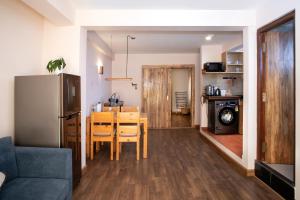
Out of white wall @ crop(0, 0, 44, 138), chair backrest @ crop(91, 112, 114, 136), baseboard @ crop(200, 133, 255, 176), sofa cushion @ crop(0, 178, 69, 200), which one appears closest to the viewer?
sofa cushion @ crop(0, 178, 69, 200)

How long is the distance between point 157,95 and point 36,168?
5220 mm

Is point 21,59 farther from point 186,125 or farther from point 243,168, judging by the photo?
point 186,125

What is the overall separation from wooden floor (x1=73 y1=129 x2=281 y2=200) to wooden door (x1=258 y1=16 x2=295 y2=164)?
565 mm

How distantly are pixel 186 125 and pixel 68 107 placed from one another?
545 cm

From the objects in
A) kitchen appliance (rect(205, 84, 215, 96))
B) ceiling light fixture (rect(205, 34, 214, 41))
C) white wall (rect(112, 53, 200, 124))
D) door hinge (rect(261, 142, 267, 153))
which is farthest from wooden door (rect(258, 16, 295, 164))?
white wall (rect(112, 53, 200, 124))

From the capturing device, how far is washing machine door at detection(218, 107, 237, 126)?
5.17 metres

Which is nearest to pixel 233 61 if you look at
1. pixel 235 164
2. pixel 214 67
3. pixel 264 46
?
pixel 214 67

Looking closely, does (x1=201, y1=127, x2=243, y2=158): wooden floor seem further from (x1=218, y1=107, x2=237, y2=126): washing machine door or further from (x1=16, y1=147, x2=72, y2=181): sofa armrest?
(x1=16, y1=147, x2=72, y2=181): sofa armrest

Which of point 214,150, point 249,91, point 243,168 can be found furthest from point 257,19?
point 214,150

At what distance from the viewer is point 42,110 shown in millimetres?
2314

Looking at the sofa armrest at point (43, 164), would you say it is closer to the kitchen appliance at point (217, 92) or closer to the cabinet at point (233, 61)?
the kitchen appliance at point (217, 92)

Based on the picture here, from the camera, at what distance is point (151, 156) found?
4.02 m

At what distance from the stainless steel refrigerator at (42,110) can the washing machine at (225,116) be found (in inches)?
150

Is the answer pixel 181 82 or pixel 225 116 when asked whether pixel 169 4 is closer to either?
pixel 225 116
